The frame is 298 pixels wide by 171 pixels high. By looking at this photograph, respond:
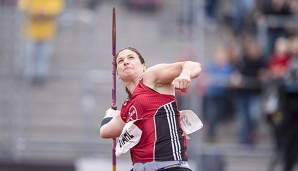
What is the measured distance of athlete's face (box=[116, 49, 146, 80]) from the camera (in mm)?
8898

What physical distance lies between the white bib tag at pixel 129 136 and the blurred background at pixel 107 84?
23.1 feet

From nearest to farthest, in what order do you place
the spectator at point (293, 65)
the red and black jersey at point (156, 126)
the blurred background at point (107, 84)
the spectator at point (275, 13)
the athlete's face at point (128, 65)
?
the red and black jersey at point (156, 126) < the athlete's face at point (128, 65) < the blurred background at point (107, 84) < the spectator at point (293, 65) < the spectator at point (275, 13)

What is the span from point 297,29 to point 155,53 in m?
2.77

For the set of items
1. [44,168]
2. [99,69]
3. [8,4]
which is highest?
[8,4]

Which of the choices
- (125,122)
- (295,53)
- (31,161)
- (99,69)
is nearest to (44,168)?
(31,161)

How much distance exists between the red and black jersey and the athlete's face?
0.20m

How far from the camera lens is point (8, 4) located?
54.6 ft

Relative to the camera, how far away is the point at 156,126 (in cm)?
867

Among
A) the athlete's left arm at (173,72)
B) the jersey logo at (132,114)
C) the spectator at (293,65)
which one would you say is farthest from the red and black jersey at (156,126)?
the spectator at (293,65)

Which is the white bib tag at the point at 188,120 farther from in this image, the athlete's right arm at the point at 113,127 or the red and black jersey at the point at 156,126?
the athlete's right arm at the point at 113,127

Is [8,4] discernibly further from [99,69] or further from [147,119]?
[147,119]

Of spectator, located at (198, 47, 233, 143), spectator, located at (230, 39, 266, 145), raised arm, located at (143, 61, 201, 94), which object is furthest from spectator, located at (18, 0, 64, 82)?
raised arm, located at (143, 61, 201, 94)

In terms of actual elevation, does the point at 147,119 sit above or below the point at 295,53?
below

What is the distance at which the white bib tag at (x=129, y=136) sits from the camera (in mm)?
8688
